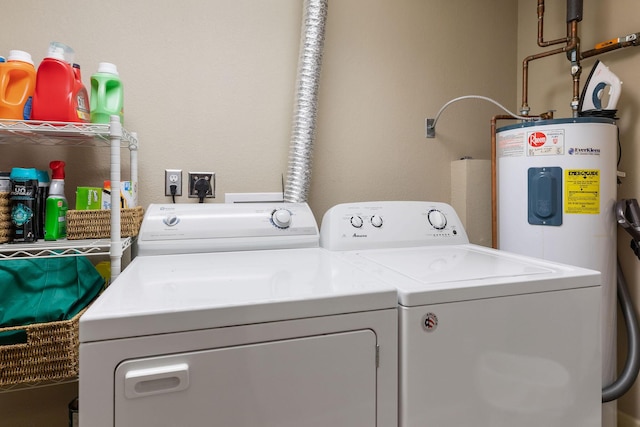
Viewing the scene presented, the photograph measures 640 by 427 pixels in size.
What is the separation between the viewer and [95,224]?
48.3 inches

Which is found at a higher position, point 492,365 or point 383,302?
point 383,302

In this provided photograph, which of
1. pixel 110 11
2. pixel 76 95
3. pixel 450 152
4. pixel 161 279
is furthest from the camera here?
pixel 450 152

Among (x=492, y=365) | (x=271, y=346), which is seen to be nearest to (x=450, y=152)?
(x=492, y=365)

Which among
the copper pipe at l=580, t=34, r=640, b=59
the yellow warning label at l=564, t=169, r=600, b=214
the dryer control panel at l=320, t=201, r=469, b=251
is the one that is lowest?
the dryer control panel at l=320, t=201, r=469, b=251

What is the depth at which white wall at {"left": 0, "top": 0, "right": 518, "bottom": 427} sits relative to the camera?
146 centimetres

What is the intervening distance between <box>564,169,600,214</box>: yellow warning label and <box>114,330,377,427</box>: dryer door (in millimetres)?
1174

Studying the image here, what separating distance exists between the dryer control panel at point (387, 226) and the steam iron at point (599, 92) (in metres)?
0.77

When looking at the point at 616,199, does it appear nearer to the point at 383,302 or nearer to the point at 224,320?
the point at 383,302

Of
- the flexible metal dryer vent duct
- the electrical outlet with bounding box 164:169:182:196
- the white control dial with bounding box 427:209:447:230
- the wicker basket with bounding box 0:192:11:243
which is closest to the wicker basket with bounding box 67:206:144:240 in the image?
the wicker basket with bounding box 0:192:11:243

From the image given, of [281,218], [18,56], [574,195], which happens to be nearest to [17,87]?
[18,56]

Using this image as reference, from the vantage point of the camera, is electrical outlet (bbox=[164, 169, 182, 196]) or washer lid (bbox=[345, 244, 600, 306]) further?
electrical outlet (bbox=[164, 169, 182, 196])

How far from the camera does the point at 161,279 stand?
3.08 feet

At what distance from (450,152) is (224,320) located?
1700 millimetres

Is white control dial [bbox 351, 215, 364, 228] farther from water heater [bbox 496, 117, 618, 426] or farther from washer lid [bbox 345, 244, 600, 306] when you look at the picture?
water heater [bbox 496, 117, 618, 426]
